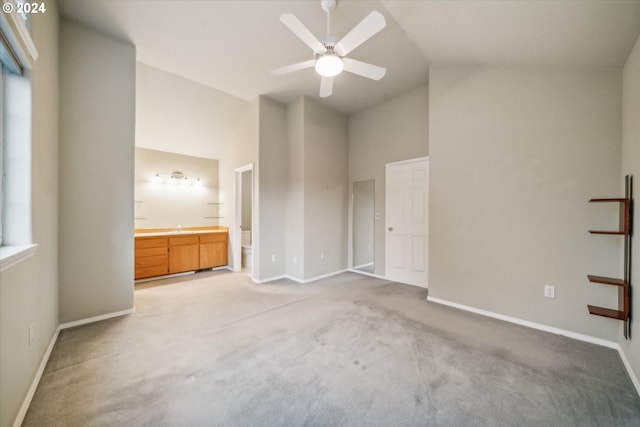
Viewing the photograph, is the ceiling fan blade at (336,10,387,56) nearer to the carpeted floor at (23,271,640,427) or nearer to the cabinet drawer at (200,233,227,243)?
the carpeted floor at (23,271,640,427)

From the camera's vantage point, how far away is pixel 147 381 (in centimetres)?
182

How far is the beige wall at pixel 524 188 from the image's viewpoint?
7.77ft

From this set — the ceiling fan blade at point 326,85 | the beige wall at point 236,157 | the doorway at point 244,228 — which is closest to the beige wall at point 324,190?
the beige wall at point 236,157

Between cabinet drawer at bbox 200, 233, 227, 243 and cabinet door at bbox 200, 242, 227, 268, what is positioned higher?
cabinet drawer at bbox 200, 233, 227, 243

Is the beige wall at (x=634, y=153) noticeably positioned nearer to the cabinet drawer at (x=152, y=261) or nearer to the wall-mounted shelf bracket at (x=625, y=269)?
the wall-mounted shelf bracket at (x=625, y=269)

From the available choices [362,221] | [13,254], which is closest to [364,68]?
[13,254]

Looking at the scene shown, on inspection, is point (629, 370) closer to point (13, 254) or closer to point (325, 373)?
point (325, 373)

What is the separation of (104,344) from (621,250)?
474cm

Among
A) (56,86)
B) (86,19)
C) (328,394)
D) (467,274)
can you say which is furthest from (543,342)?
(86,19)

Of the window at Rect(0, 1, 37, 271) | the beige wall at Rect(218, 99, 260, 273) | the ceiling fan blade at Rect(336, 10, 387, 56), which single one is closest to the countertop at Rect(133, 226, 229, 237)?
the beige wall at Rect(218, 99, 260, 273)

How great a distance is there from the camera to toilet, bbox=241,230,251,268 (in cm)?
540

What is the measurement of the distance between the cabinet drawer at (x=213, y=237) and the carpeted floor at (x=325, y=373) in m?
2.07

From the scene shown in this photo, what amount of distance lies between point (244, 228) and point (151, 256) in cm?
197

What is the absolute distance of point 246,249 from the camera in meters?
5.41
